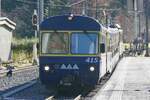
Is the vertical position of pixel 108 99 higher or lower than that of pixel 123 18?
lower

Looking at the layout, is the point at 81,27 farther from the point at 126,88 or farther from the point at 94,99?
the point at 126,88

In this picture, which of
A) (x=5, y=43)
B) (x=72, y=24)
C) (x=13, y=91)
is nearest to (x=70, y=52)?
(x=72, y=24)

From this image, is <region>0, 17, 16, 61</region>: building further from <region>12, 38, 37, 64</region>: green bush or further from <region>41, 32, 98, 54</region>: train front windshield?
<region>41, 32, 98, 54</region>: train front windshield

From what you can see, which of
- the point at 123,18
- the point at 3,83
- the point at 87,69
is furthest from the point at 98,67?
the point at 123,18

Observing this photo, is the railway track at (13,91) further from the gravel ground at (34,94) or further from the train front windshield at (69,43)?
the train front windshield at (69,43)

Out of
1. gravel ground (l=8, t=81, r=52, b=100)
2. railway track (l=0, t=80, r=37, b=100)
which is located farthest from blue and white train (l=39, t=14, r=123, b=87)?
railway track (l=0, t=80, r=37, b=100)

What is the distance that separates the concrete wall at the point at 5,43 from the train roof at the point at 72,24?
2824 centimetres

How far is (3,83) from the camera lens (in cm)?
2611

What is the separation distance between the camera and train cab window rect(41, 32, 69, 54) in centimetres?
2008

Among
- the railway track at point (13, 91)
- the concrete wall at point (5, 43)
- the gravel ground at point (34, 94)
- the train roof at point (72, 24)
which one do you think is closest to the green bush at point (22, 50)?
the concrete wall at point (5, 43)

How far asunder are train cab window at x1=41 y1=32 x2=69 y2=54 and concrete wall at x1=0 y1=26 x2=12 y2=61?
1118 inches

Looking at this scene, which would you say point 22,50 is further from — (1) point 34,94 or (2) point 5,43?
(1) point 34,94

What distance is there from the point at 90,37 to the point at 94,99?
2305mm

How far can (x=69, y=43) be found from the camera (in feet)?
66.0
